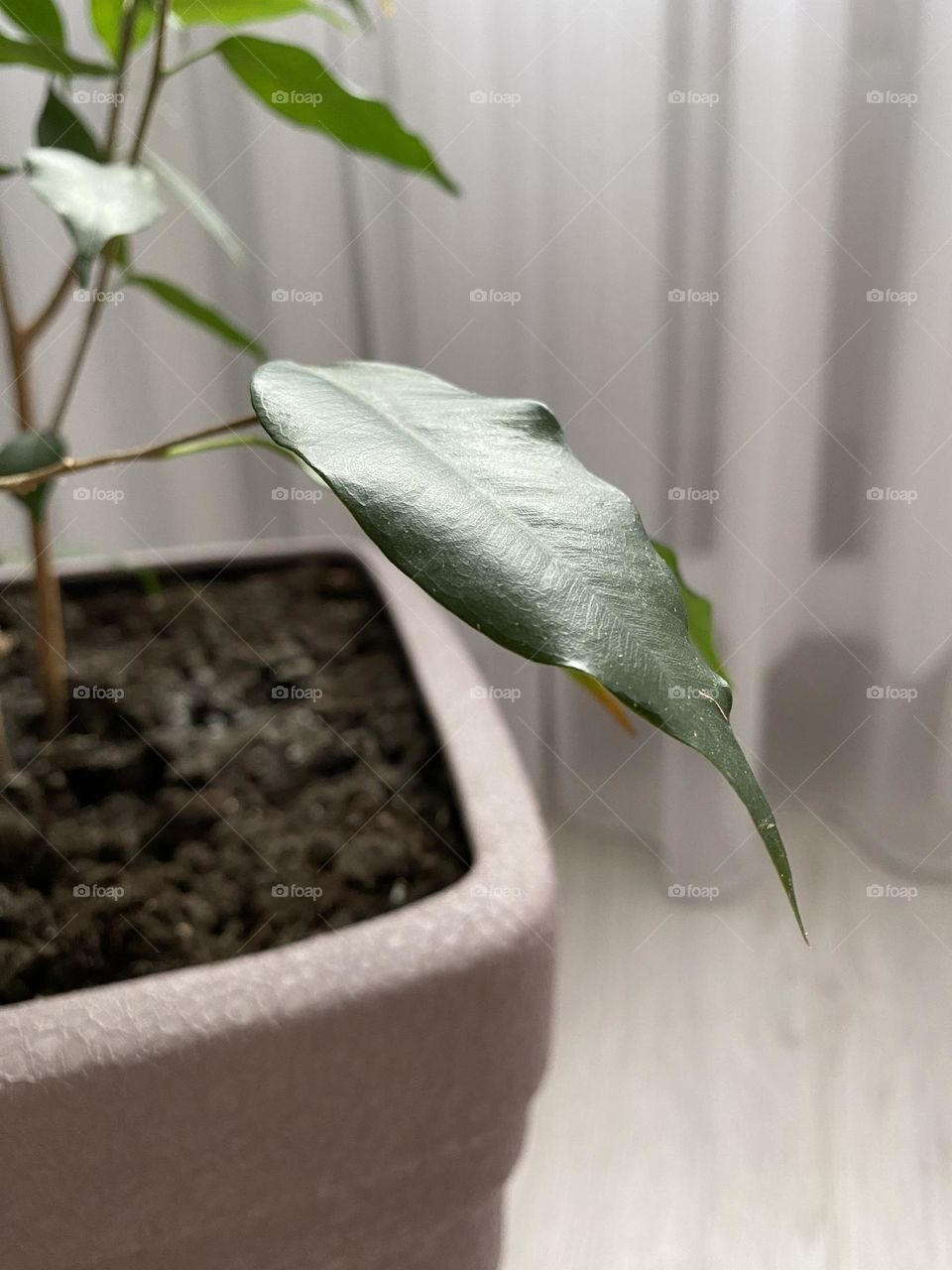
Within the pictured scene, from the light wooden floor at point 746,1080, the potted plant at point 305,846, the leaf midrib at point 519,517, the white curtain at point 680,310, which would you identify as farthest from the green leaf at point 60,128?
the light wooden floor at point 746,1080

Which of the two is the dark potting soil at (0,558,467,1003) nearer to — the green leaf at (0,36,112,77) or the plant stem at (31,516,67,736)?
the plant stem at (31,516,67,736)

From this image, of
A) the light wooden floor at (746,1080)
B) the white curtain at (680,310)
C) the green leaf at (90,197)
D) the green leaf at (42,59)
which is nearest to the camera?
the green leaf at (90,197)

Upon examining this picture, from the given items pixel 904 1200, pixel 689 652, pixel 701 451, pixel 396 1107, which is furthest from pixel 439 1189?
pixel 701 451

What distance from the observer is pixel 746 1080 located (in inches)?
36.6

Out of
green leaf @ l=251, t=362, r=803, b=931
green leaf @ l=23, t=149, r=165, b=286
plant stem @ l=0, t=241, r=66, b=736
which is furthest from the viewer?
plant stem @ l=0, t=241, r=66, b=736

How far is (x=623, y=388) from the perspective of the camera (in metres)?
1.09

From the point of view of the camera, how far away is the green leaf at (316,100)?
53cm

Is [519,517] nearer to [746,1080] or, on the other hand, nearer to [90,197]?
[90,197]

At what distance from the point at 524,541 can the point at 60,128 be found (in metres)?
0.42

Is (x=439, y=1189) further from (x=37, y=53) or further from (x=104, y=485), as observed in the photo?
(x=104, y=485)

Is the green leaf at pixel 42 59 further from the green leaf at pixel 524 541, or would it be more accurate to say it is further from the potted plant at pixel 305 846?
the green leaf at pixel 524 541

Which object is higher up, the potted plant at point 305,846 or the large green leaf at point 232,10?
the large green leaf at point 232,10

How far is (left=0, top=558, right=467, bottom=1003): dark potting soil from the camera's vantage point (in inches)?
21.8

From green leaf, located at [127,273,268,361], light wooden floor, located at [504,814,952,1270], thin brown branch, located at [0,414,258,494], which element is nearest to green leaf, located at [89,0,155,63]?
green leaf, located at [127,273,268,361]
